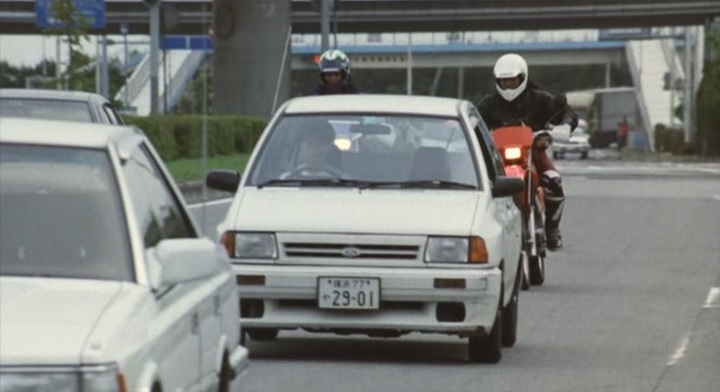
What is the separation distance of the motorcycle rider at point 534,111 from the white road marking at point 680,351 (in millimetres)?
4002

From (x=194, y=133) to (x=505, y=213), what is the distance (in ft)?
108

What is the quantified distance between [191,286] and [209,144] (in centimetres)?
4071

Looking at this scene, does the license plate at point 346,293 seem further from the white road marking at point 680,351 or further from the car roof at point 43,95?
the car roof at point 43,95

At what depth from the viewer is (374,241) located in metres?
12.9

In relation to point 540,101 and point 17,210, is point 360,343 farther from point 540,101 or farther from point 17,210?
point 17,210

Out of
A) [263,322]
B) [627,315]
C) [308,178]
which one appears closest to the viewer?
[263,322]

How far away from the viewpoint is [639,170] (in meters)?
59.0

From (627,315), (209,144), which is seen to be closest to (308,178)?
(627,315)

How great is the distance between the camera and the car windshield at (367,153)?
45.2 ft

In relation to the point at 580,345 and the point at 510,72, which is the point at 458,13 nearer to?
the point at 510,72

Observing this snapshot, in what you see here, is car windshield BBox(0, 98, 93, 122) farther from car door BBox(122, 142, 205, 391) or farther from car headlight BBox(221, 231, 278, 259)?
car door BBox(122, 142, 205, 391)

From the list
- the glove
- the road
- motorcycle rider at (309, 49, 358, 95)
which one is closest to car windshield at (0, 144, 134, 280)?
the road

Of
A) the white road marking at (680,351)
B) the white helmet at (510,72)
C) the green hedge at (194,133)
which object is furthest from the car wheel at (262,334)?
the green hedge at (194,133)

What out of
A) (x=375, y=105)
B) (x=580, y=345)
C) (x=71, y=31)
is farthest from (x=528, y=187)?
(x=71, y=31)
